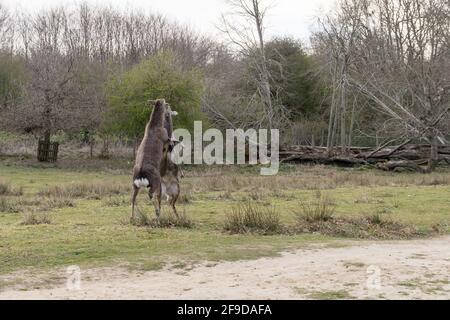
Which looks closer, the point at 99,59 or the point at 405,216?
the point at 405,216

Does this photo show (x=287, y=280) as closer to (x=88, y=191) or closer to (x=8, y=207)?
(x=8, y=207)

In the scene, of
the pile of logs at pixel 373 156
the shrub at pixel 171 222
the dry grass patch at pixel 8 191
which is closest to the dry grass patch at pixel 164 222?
the shrub at pixel 171 222

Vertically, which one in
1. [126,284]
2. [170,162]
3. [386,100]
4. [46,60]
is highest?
[46,60]

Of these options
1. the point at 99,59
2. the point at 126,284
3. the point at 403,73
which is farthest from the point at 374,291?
the point at 99,59

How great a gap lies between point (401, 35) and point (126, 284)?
1408 inches

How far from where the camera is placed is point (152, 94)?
37969 mm

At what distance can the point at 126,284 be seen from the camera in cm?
777

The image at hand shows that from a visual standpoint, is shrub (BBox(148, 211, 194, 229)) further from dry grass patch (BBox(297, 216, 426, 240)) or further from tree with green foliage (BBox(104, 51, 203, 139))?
tree with green foliage (BBox(104, 51, 203, 139))

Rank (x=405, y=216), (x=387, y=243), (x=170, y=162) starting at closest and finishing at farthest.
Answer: (x=387, y=243) → (x=170, y=162) → (x=405, y=216)

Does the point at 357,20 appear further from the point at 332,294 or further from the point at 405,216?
the point at 332,294
